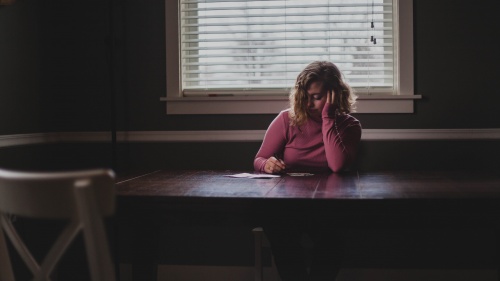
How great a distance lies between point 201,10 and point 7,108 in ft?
3.79

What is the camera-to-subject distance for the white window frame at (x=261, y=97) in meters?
2.93

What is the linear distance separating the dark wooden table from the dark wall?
2.68ft

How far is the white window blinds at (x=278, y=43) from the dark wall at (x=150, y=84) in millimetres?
156

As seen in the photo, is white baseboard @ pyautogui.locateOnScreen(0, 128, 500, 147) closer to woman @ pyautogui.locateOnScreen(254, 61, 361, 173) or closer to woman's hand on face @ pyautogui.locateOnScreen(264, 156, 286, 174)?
woman @ pyautogui.locateOnScreen(254, 61, 361, 173)

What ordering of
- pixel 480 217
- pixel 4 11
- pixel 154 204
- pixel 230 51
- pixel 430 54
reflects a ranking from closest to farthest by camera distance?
pixel 480 217 → pixel 154 204 → pixel 4 11 → pixel 430 54 → pixel 230 51

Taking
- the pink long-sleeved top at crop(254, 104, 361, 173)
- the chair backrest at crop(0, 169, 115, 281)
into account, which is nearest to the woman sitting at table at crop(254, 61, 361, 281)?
the pink long-sleeved top at crop(254, 104, 361, 173)

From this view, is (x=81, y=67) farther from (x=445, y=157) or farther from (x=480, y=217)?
(x=480, y=217)

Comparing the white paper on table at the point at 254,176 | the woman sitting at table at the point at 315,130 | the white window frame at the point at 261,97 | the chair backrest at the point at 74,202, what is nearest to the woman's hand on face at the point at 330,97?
the woman sitting at table at the point at 315,130

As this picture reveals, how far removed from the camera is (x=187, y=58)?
316cm

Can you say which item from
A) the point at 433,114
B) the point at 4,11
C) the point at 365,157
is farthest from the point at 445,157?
the point at 4,11

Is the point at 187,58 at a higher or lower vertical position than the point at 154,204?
higher

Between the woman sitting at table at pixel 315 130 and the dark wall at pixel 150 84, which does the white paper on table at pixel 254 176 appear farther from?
the dark wall at pixel 150 84

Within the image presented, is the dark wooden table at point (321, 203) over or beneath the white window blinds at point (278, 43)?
beneath

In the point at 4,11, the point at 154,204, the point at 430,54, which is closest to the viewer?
the point at 154,204
